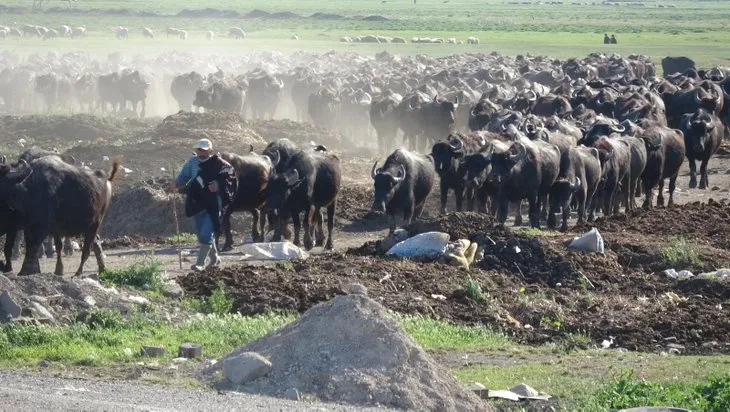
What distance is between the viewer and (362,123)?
47.5 metres

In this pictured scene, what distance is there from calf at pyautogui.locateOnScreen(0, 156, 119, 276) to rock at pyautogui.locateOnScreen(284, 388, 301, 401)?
784 cm

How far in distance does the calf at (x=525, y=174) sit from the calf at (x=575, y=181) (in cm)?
17

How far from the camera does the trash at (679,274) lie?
1950 centimetres

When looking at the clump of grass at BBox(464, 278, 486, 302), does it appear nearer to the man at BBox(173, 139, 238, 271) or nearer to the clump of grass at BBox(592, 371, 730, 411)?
the man at BBox(173, 139, 238, 271)

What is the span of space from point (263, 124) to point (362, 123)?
728cm

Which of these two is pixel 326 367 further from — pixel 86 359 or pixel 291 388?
pixel 86 359

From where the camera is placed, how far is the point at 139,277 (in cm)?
1736

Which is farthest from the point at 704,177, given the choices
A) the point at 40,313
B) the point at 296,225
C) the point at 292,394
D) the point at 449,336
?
the point at 292,394

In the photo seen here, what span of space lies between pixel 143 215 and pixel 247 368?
48.8 feet

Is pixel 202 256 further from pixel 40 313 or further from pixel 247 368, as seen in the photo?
pixel 247 368

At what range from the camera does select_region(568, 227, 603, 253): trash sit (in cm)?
2088

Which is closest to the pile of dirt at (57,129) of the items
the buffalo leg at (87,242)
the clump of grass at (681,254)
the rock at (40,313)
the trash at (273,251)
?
the trash at (273,251)

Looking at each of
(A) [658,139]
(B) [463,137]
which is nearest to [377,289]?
(B) [463,137]

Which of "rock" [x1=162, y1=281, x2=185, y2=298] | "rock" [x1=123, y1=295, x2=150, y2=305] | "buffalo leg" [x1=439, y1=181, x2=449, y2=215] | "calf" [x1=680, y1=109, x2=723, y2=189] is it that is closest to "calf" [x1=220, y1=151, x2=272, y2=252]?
"buffalo leg" [x1=439, y1=181, x2=449, y2=215]
